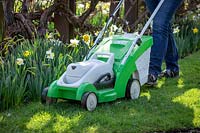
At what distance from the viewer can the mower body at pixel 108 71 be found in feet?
12.6

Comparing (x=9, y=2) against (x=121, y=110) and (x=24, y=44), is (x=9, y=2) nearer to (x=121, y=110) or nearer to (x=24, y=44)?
(x=24, y=44)

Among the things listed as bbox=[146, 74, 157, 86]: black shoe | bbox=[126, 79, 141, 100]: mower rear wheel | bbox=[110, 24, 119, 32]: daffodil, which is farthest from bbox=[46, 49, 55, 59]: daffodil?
bbox=[110, 24, 119, 32]: daffodil

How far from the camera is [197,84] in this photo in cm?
490

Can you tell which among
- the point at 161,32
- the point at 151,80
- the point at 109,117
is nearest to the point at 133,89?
the point at 151,80

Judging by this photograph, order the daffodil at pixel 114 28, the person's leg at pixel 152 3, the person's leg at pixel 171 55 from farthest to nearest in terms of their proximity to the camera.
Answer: the daffodil at pixel 114 28, the person's leg at pixel 171 55, the person's leg at pixel 152 3

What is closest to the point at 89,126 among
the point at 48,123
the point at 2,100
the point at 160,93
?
the point at 48,123

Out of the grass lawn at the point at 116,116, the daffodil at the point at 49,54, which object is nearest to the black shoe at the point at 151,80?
the grass lawn at the point at 116,116

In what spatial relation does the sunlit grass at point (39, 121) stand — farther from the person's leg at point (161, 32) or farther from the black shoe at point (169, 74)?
the black shoe at point (169, 74)

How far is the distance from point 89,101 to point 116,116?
0.23m

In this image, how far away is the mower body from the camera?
383 centimetres

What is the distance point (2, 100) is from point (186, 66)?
8.51ft

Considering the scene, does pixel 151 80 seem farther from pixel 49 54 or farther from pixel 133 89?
pixel 49 54

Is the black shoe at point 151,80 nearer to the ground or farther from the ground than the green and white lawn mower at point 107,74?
nearer to the ground

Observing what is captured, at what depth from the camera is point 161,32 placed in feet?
15.3
